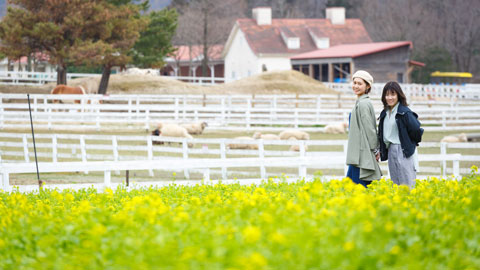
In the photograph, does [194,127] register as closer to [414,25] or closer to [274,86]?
[274,86]

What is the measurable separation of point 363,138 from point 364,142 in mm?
49

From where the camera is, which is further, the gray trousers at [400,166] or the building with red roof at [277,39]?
the building with red roof at [277,39]

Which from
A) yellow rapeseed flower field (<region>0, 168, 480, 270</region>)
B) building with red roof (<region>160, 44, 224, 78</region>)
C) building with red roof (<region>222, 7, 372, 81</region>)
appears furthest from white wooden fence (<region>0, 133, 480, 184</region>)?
building with red roof (<region>160, 44, 224, 78</region>)

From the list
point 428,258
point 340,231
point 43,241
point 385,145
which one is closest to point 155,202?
point 43,241

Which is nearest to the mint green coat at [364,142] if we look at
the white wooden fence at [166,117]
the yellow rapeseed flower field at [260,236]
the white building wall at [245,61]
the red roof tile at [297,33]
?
the yellow rapeseed flower field at [260,236]

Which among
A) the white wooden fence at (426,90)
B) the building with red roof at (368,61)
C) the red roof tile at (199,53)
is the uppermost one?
the red roof tile at (199,53)

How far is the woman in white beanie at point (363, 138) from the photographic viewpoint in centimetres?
754

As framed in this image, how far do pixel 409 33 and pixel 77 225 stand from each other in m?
79.9

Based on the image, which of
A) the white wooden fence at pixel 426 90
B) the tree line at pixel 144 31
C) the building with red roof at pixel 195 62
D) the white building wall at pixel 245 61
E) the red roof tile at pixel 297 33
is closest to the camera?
the tree line at pixel 144 31

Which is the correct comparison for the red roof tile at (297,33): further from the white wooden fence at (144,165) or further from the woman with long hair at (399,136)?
the woman with long hair at (399,136)

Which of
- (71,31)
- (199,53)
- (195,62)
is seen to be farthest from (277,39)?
(71,31)

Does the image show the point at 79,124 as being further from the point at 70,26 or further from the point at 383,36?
the point at 383,36

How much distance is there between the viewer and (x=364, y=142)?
24.8 feet

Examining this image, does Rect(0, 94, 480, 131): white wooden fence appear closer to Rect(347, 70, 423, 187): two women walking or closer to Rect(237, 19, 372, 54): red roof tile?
Rect(347, 70, 423, 187): two women walking
